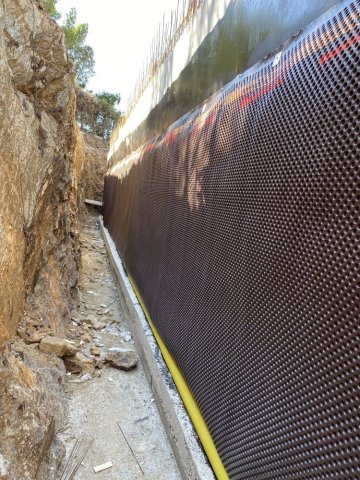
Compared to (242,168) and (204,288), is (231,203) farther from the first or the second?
(204,288)

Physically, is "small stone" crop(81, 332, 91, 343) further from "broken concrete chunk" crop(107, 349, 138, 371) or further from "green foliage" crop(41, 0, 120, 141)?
"green foliage" crop(41, 0, 120, 141)

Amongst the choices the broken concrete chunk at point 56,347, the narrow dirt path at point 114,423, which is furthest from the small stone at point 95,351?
the broken concrete chunk at point 56,347

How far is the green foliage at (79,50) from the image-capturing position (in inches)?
1074

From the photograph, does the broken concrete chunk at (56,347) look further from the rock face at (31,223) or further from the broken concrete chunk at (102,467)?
the broken concrete chunk at (102,467)

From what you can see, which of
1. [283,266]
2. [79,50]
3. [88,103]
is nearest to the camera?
[283,266]

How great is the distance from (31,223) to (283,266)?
8.16ft

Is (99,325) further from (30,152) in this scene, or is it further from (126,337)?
(30,152)

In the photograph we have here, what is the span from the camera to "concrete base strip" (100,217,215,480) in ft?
7.50

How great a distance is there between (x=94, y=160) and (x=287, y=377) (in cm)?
1637

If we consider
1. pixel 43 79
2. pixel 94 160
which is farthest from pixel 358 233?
pixel 94 160

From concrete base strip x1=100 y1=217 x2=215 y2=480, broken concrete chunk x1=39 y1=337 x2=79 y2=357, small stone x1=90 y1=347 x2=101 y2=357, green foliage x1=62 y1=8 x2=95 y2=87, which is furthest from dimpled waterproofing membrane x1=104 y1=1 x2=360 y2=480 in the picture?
green foliage x1=62 y1=8 x2=95 y2=87

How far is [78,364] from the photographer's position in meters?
3.62

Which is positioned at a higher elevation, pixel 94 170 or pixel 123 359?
pixel 94 170

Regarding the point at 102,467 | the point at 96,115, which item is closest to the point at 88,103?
the point at 96,115
